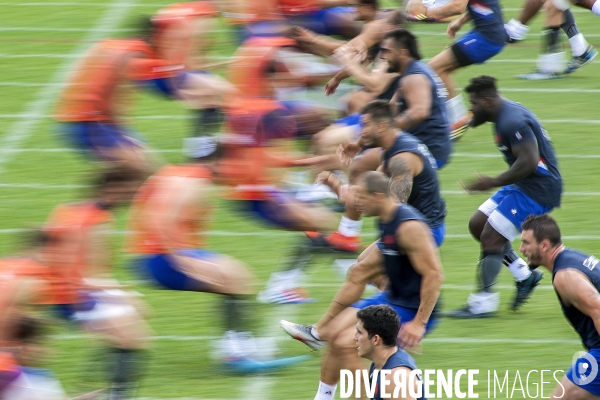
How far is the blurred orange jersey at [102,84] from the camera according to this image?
8734 mm

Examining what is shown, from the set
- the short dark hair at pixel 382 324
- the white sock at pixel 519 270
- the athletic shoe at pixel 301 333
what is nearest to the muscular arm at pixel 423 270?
the short dark hair at pixel 382 324

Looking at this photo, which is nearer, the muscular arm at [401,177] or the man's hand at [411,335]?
the man's hand at [411,335]

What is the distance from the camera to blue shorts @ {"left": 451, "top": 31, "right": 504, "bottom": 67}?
1138 centimetres

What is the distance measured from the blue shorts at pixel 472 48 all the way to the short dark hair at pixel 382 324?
20.8 ft

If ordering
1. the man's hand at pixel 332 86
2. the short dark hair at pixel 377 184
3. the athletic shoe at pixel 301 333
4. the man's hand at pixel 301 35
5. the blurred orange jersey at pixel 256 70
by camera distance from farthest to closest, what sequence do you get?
the man's hand at pixel 301 35
the man's hand at pixel 332 86
the blurred orange jersey at pixel 256 70
the athletic shoe at pixel 301 333
the short dark hair at pixel 377 184

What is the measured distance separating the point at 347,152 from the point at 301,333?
2200mm

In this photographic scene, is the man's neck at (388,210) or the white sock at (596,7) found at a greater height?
the man's neck at (388,210)

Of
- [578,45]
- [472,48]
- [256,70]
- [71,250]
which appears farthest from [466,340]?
[578,45]

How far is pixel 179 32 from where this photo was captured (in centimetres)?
986

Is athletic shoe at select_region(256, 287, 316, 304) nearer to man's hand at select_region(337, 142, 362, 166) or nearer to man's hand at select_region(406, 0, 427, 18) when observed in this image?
man's hand at select_region(337, 142, 362, 166)

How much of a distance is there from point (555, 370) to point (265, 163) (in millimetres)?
2635

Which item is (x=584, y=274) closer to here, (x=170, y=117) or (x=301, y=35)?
(x=301, y=35)

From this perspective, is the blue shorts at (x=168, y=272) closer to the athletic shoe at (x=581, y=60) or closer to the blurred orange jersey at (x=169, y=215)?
the blurred orange jersey at (x=169, y=215)

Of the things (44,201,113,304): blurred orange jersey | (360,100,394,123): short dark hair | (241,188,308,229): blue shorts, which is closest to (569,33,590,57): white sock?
(360,100,394,123): short dark hair
